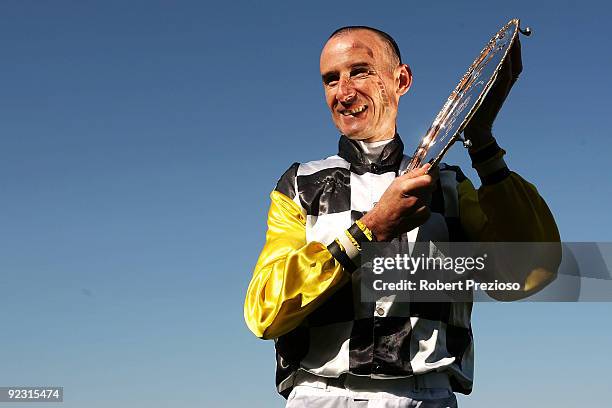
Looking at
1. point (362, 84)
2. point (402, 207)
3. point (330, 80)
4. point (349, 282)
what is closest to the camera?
point (402, 207)

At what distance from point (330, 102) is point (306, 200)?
2.52 feet

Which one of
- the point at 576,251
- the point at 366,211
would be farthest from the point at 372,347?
the point at 576,251

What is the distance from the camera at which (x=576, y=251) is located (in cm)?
526

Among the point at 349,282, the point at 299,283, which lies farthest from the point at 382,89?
the point at 299,283

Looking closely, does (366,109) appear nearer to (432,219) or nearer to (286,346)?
(432,219)

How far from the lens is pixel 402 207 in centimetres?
445

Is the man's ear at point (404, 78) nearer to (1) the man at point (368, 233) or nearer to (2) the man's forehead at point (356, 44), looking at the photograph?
(1) the man at point (368, 233)

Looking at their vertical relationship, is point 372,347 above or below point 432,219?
below

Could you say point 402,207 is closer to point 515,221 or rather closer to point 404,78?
point 515,221

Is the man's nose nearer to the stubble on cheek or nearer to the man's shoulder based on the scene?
the stubble on cheek

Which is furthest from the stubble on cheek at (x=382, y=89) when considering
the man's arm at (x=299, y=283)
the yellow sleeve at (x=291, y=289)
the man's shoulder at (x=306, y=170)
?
the yellow sleeve at (x=291, y=289)

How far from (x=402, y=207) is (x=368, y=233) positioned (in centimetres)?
26

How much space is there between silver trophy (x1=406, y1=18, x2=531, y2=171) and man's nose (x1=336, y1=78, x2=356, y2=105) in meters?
0.67

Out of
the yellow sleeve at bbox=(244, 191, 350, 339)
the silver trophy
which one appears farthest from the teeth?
the yellow sleeve at bbox=(244, 191, 350, 339)
